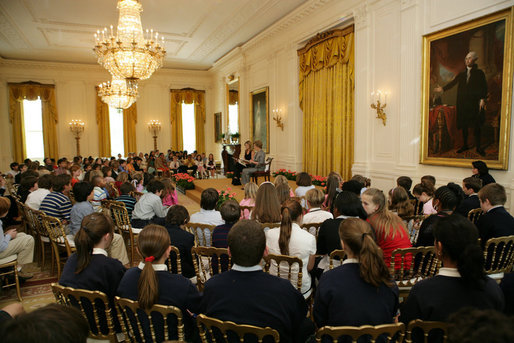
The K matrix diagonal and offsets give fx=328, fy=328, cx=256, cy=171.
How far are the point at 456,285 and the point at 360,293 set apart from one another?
1.55 feet

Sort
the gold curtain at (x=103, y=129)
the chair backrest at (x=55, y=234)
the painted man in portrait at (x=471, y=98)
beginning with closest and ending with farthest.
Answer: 1. the chair backrest at (x=55, y=234)
2. the painted man in portrait at (x=471, y=98)
3. the gold curtain at (x=103, y=129)

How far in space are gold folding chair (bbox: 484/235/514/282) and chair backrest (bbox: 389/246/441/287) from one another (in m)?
0.57

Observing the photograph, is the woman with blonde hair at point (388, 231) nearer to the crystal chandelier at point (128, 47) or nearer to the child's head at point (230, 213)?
the child's head at point (230, 213)

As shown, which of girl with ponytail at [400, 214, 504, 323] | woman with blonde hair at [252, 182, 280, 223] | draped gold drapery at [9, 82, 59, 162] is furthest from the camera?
draped gold drapery at [9, 82, 59, 162]

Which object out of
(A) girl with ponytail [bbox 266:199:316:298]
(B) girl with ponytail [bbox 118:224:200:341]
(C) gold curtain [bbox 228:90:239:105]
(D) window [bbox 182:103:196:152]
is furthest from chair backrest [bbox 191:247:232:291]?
(D) window [bbox 182:103:196:152]

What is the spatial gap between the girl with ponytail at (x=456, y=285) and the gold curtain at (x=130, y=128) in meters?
17.2

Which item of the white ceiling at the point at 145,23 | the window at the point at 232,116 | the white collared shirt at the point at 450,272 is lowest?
the white collared shirt at the point at 450,272

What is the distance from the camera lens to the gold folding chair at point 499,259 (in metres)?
2.96

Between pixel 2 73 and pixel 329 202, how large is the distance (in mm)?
17168

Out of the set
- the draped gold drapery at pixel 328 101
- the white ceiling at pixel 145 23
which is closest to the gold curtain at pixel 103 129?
the white ceiling at pixel 145 23

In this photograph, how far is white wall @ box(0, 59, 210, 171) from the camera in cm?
1536

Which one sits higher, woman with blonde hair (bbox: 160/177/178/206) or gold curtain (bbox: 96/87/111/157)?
gold curtain (bbox: 96/87/111/157)

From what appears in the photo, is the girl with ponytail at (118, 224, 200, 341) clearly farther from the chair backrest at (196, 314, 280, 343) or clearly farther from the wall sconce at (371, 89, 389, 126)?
the wall sconce at (371, 89, 389, 126)

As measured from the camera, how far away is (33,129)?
15.9m
